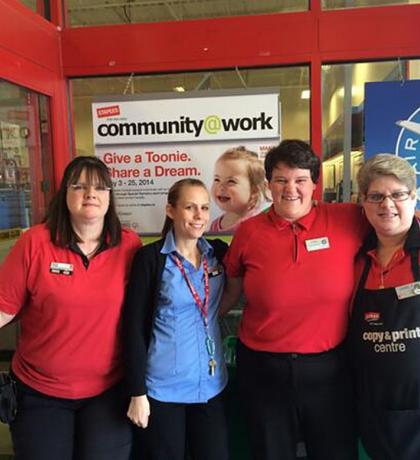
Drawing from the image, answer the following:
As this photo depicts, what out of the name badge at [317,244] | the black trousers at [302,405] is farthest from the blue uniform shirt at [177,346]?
the name badge at [317,244]

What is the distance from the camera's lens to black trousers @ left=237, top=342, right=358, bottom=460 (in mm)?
1655

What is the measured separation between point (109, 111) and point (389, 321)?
2.01 m

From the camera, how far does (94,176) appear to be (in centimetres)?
175

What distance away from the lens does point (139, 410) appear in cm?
167

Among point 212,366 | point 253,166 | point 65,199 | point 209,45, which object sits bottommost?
point 212,366

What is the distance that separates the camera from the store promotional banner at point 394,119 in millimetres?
2582

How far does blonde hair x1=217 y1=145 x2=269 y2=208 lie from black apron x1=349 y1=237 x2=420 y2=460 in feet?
3.95

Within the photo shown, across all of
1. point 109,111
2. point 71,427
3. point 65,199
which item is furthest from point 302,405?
point 109,111

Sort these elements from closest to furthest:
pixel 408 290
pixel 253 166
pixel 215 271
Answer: pixel 408 290 < pixel 215 271 < pixel 253 166

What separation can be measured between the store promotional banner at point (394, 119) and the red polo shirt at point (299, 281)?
1037mm

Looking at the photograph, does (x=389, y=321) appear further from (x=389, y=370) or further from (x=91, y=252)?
(x=91, y=252)

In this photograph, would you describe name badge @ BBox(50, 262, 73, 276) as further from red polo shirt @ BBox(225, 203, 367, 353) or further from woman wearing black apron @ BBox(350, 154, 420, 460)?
woman wearing black apron @ BBox(350, 154, 420, 460)

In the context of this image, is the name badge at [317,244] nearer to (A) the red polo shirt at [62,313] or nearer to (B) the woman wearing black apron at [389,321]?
(B) the woman wearing black apron at [389,321]

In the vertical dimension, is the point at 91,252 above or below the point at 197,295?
above
